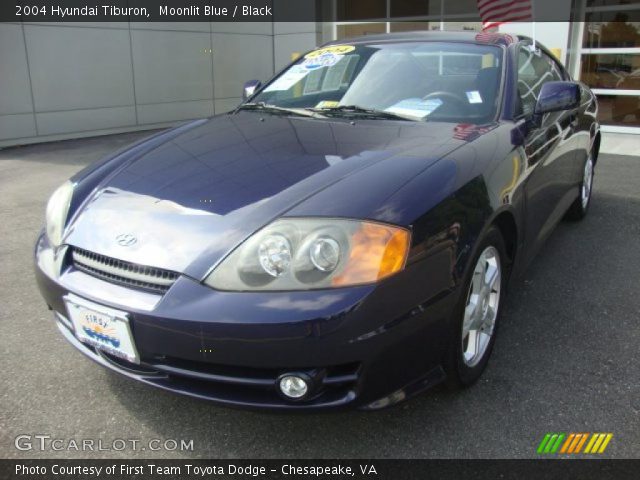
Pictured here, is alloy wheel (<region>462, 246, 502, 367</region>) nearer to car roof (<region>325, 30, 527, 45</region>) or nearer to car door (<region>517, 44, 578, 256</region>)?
car door (<region>517, 44, 578, 256</region>)

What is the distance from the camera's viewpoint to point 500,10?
8.12 meters

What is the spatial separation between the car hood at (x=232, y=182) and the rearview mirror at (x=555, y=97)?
2.05ft

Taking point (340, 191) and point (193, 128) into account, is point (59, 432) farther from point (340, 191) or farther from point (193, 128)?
point (193, 128)

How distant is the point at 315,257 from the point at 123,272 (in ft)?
2.28

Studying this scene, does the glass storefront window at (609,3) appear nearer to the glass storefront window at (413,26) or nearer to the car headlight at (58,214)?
the glass storefront window at (413,26)

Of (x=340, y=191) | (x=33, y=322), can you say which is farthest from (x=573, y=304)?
(x=33, y=322)

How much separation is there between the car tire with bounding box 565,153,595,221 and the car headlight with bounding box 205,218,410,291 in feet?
10.6

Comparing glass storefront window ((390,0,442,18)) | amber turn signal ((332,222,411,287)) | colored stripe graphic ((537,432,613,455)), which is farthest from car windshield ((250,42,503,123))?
glass storefront window ((390,0,442,18))

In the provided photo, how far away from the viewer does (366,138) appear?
2.48 metres

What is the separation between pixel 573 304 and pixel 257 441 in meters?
2.07

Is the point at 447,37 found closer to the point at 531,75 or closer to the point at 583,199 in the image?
the point at 531,75

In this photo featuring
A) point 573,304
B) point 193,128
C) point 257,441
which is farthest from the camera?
point 573,304

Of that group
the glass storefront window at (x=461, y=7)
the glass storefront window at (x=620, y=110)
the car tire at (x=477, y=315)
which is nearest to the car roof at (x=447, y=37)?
the car tire at (x=477, y=315)

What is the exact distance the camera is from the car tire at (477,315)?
2068 mm
